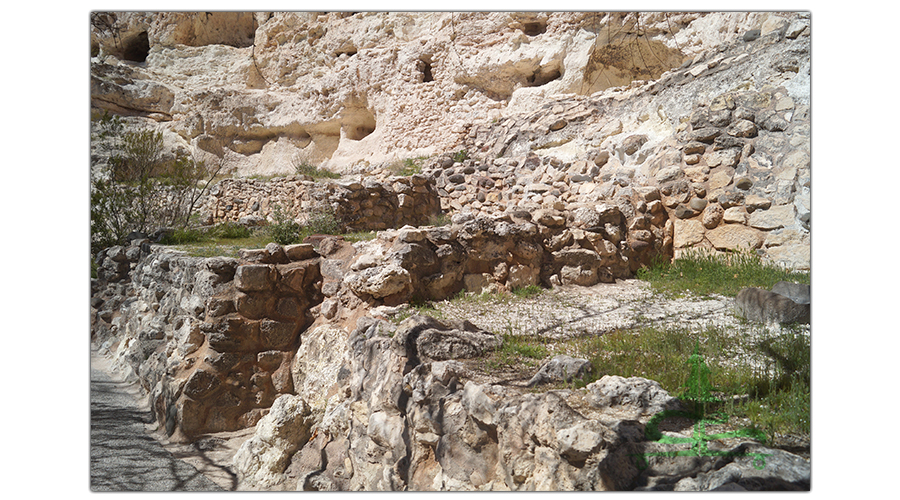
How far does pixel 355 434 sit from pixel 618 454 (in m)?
1.71

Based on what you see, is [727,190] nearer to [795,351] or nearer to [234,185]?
[795,351]

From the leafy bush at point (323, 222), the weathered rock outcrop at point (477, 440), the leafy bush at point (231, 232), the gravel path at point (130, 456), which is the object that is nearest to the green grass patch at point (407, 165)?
the leafy bush at point (323, 222)

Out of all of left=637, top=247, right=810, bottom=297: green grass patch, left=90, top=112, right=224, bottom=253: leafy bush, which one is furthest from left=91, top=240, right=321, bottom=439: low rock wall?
left=90, top=112, right=224, bottom=253: leafy bush

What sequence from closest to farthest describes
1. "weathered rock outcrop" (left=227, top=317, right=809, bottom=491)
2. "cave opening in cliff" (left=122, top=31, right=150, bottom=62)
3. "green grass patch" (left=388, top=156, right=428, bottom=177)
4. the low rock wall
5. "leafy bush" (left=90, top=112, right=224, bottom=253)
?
1. "weathered rock outcrop" (left=227, top=317, right=809, bottom=491)
2. the low rock wall
3. "leafy bush" (left=90, top=112, right=224, bottom=253)
4. "green grass patch" (left=388, top=156, right=428, bottom=177)
5. "cave opening in cliff" (left=122, top=31, right=150, bottom=62)

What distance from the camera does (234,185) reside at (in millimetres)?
8898

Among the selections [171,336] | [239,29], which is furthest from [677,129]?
[239,29]

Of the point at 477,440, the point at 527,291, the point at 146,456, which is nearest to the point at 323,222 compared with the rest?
the point at 527,291

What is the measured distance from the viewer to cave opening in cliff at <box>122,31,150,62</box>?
14.7 m

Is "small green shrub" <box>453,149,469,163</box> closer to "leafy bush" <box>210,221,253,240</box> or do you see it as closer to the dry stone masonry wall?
the dry stone masonry wall

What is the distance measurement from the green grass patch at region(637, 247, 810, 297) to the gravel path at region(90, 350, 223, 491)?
393 cm

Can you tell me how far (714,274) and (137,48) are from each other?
17.0 m

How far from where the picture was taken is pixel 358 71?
12.2 meters

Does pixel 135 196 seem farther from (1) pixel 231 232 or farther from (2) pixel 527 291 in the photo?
(2) pixel 527 291

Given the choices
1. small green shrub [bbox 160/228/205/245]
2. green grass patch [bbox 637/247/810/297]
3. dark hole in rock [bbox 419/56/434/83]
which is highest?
dark hole in rock [bbox 419/56/434/83]
